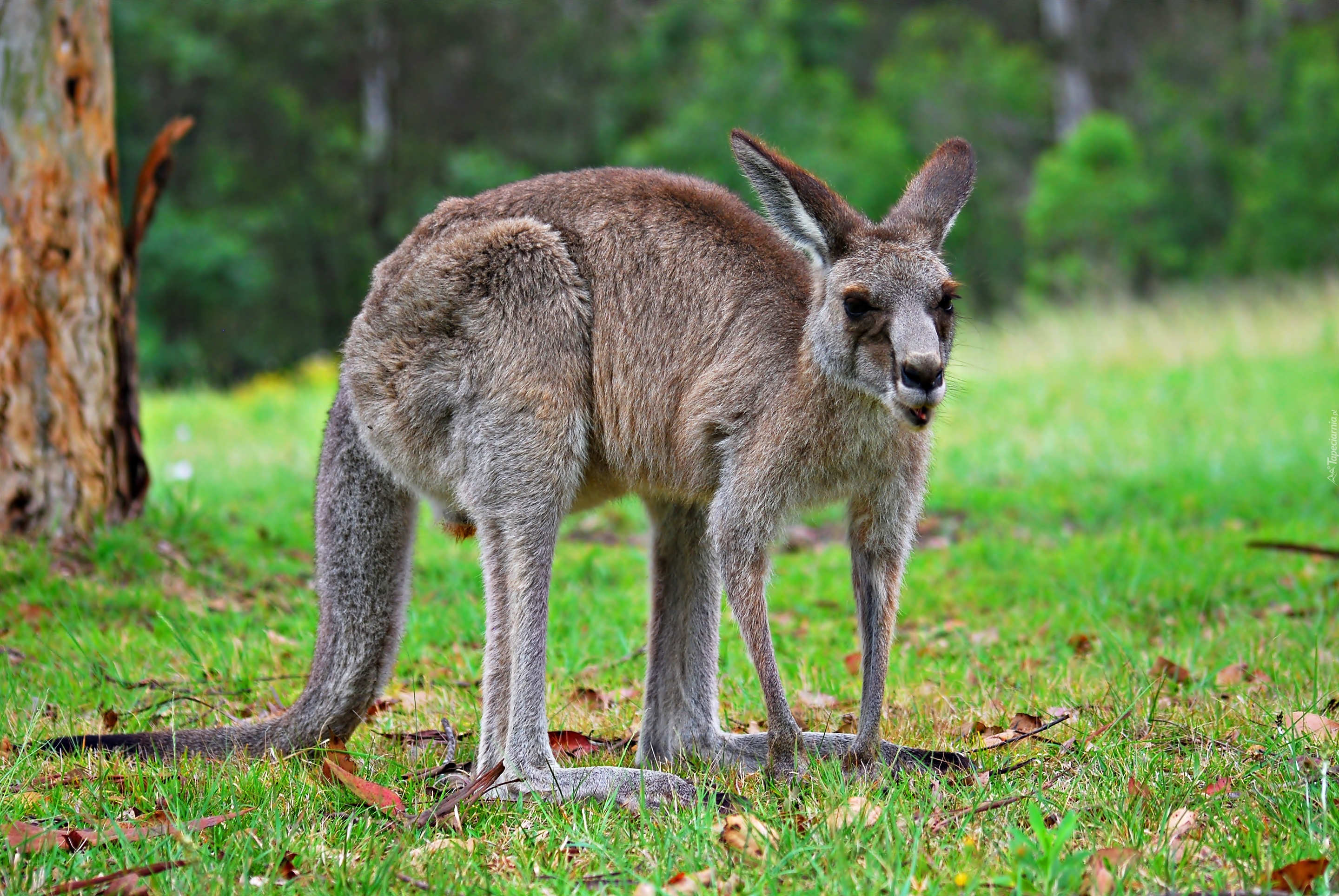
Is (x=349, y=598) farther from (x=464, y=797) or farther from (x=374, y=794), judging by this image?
(x=464, y=797)

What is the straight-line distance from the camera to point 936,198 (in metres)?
3.44

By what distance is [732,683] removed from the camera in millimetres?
4418

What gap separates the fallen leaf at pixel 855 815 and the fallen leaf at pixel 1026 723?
0.92 m

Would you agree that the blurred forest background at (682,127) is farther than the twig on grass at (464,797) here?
Yes

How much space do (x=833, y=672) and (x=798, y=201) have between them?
1881 millimetres

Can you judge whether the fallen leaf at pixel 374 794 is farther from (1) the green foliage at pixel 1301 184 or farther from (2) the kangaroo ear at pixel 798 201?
(1) the green foliage at pixel 1301 184

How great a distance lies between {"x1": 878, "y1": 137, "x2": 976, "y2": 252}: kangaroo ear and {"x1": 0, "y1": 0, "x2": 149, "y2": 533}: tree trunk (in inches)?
147

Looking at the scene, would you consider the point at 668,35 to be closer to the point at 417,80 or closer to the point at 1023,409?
the point at 417,80

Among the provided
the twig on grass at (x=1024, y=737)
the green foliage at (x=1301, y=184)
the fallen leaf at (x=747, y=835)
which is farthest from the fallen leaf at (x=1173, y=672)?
the green foliage at (x=1301, y=184)

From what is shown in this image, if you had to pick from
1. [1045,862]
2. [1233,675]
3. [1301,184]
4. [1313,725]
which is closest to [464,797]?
[1045,862]

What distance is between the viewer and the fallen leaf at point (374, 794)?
3070 millimetres

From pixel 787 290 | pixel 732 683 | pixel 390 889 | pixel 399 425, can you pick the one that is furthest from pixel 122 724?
pixel 787 290

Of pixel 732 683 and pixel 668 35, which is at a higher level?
pixel 668 35

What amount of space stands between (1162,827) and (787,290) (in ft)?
5.62
